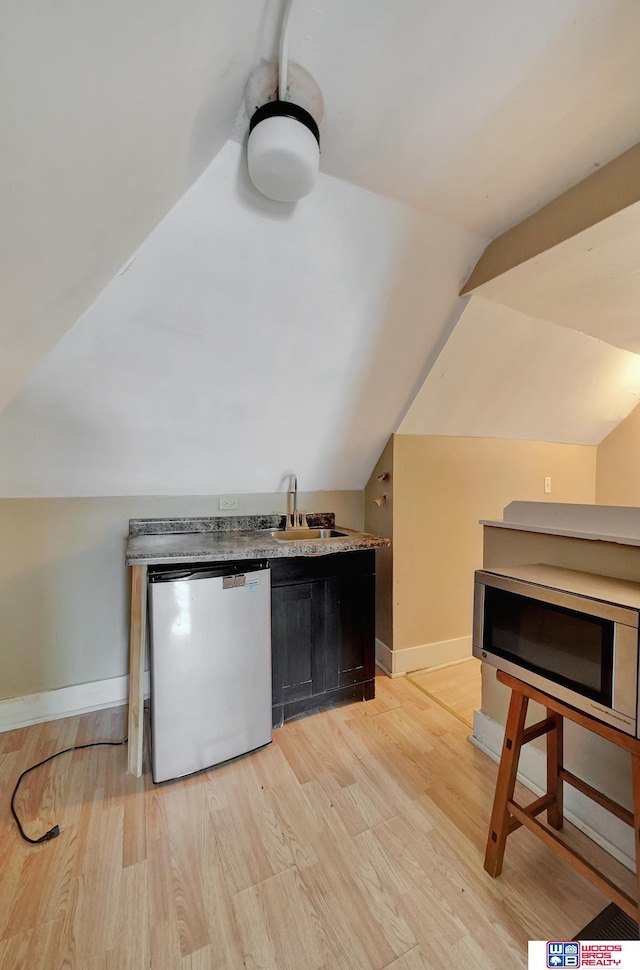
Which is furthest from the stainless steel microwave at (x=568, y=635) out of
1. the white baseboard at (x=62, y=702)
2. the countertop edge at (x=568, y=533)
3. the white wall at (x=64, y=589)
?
the white baseboard at (x=62, y=702)

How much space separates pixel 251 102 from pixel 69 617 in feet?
7.79

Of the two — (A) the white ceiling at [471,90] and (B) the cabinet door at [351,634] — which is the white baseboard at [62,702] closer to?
(B) the cabinet door at [351,634]

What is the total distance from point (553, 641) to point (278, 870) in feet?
3.78

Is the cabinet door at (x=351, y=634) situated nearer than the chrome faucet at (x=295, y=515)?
Yes

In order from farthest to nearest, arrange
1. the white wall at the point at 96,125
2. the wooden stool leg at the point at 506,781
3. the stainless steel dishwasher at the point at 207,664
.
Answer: the stainless steel dishwasher at the point at 207,664 → the wooden stool leg at the point at 506,781 → the white wall at the point at 96,125

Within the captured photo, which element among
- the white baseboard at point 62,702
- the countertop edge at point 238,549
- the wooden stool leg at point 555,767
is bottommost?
the white baseboard at point 62,702

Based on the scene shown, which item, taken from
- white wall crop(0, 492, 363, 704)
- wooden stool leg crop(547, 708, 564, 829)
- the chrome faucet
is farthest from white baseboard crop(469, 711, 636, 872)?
white wall crop(0, 492, 363, 704)

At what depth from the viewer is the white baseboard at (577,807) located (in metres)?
1.25

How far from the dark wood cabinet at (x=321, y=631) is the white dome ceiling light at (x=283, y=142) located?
1.54 metres

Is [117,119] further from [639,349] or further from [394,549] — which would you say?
[639,349]

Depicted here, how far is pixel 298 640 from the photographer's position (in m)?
2.00

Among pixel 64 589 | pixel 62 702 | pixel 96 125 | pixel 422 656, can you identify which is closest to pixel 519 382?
pixel 422 656

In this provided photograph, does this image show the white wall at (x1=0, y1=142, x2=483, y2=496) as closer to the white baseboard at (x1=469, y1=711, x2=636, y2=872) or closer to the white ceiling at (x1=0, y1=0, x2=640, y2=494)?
the white ceiling at (x1=0, y1=0, x2=640, y2=494)

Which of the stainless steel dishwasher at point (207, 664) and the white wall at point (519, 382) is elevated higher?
the white wall at point (519, 382)
